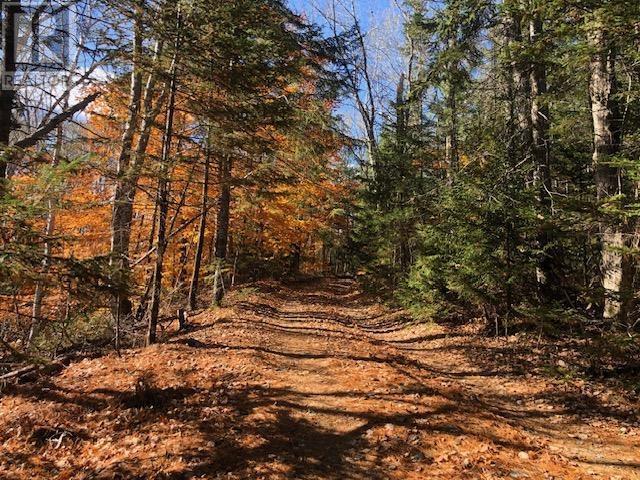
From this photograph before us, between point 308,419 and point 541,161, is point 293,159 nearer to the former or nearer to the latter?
point 541,161

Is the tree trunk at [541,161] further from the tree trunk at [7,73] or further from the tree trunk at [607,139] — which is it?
the tree trunk at [7,73]

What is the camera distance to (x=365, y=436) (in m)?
5.78

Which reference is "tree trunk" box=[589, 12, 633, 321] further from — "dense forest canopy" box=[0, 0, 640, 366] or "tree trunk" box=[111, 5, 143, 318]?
"tree trunk" box=[111, 5, 143, 318]

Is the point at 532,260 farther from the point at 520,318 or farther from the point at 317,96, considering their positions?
the point at 317,96

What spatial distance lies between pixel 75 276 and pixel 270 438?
10.5ft

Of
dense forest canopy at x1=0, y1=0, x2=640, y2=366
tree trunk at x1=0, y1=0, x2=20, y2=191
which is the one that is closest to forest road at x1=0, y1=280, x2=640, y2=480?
dense forest canopy at x1=0, y1=0, x2=640, y2=366

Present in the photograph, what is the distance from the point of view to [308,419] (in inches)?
249

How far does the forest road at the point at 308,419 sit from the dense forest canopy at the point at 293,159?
1.20 metres

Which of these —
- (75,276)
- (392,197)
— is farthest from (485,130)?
(75,276)

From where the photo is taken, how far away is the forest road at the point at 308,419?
5082 mm

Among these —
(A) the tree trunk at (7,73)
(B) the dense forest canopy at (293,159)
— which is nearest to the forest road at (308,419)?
(B) the dense forest canopy at (293,159)

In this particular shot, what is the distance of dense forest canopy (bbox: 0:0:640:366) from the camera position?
5.79m

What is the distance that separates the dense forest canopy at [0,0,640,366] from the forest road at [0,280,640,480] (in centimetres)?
120

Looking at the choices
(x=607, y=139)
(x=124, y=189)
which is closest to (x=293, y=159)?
(x=124, y=189)
